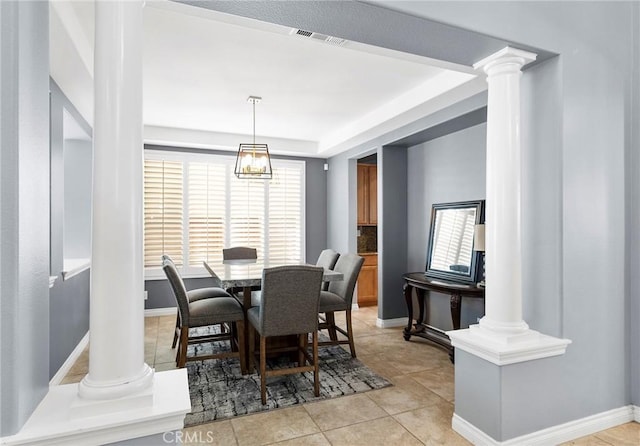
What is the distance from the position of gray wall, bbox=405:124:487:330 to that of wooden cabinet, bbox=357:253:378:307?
1.36 metres

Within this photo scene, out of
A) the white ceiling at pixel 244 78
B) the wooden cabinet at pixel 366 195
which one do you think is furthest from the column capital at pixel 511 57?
the wooden cabinet at pixel 366 195

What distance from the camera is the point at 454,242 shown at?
4016 mm

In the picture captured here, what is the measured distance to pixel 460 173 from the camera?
13.5 feet

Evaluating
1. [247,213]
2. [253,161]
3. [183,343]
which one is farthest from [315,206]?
[183,343]

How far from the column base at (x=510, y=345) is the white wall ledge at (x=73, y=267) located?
3404 millimetres

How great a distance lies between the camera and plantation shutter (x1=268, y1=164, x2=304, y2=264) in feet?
20.4

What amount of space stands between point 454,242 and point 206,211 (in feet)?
12.1

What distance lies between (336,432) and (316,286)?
978 millimetres

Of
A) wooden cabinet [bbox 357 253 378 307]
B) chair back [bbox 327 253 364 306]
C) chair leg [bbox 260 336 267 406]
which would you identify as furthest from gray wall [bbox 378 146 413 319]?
chair leg [bbox 260 336 267 406]

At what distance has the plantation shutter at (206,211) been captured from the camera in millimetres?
5719

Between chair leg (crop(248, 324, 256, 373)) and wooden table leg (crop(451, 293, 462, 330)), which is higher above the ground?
wooden table leg (crop(451, 293, 462, 330))

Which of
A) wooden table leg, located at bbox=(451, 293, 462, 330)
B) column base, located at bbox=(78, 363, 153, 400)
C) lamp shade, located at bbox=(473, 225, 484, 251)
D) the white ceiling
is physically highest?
the white ceiling

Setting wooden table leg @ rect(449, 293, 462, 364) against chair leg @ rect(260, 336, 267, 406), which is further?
wooden table leg @ rect(449, 293, 462, 364)

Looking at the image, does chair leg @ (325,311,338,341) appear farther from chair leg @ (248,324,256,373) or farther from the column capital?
the column capital
